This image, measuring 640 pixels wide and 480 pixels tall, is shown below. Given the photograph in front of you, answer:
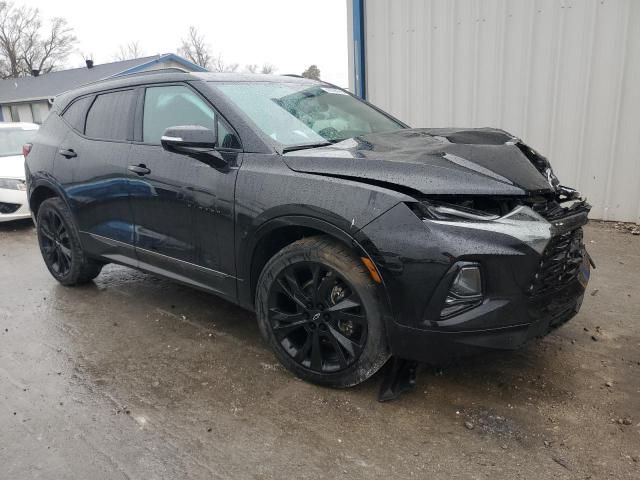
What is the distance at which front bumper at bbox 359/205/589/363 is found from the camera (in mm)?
2377

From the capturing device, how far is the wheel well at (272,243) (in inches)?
117

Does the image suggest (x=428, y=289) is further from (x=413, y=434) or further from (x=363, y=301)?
(x=413, y=434)

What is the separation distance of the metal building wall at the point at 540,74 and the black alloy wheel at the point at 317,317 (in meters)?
5.02

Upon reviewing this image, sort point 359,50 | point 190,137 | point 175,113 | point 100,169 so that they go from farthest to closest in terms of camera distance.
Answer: point 359,50
point 100,169
point 175,113
point 190,137

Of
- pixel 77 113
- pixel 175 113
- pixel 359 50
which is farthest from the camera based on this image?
pixel 359 50

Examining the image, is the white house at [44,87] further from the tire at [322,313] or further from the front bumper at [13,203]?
the tire at [322,313]

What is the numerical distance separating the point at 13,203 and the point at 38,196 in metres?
3.40

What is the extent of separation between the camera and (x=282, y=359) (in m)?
3.10

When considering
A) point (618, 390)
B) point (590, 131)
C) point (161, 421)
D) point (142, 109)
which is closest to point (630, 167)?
point (590, 131)

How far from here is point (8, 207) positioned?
787cm

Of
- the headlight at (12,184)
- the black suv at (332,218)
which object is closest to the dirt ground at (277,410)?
the black suv at (332,218)

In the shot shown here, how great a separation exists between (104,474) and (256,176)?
1.67 metres

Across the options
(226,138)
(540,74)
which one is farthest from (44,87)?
(226,138)

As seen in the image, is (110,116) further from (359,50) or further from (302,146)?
(359,50)
